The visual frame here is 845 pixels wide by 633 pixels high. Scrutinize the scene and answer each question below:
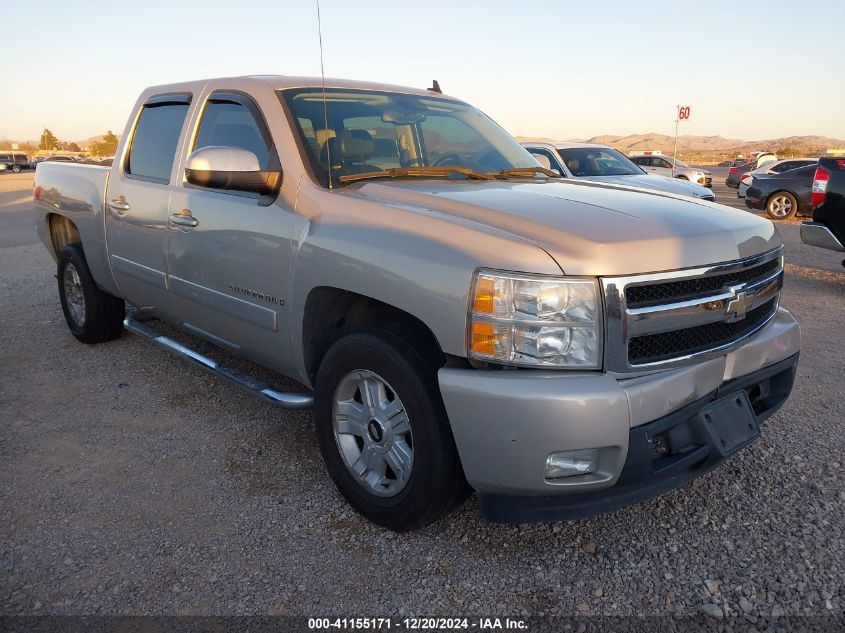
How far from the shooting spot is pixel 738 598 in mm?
2412

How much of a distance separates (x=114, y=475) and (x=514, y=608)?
7.02ft

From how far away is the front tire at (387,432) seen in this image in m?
2.50

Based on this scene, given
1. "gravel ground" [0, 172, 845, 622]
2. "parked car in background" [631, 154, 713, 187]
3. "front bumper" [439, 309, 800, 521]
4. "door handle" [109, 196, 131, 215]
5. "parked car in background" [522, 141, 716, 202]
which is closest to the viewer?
"front bumper" [439, 309, 800, 521]

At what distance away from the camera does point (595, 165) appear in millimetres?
10523

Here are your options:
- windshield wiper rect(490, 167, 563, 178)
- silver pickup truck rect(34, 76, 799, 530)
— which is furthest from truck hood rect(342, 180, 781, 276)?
windshield wiper rect(490, 167, 563, 178)

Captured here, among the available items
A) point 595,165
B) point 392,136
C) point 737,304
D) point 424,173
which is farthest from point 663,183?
point 737,304

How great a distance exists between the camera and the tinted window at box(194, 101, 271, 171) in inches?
136

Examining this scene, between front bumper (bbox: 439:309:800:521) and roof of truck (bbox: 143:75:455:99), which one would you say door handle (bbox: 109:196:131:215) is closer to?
roof of truck (bbox: 143:75:455:99)

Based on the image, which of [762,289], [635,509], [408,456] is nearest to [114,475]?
[408,456]

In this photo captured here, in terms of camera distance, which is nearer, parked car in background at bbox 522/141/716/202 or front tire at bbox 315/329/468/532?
front tire at bbox 315/329/468/532

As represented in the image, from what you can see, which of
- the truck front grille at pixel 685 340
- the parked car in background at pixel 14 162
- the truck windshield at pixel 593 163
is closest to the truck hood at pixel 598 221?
the truck front grille at pixel 685 340

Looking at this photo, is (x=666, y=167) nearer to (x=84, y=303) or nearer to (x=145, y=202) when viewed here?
(x=84, y=303)

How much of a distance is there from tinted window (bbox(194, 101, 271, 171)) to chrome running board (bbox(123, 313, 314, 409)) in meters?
1.11

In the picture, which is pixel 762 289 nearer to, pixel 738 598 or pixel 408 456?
pixel 738 598
